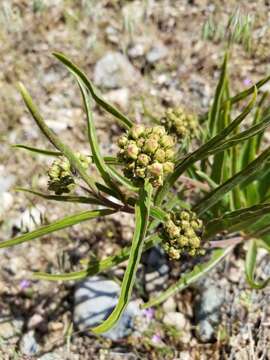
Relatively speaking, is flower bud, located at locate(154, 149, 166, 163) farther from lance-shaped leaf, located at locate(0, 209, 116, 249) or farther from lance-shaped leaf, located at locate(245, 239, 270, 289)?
lance-shaped leaf, located at locate(245, 239, 270, 289)

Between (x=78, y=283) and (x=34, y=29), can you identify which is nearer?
(x=78, y=283)

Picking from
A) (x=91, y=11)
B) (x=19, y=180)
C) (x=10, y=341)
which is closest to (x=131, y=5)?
(x=91, y=11)

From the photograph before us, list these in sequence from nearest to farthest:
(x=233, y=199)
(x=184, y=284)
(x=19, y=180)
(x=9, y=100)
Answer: (x=184, y=284), (x=233, y=199), (x=19, y=180), (x=9, y=100)

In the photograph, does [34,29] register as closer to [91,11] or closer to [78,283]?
[91,11]

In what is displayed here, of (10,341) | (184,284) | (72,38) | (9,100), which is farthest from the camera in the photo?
(72,38)

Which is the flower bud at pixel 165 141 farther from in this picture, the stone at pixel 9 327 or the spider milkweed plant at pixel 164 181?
the stone at pixel 9 327

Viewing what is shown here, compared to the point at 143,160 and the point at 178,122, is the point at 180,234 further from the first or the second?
the point at 178,122

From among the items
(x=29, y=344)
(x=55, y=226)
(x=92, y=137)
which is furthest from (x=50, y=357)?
(x=92, y=137)
